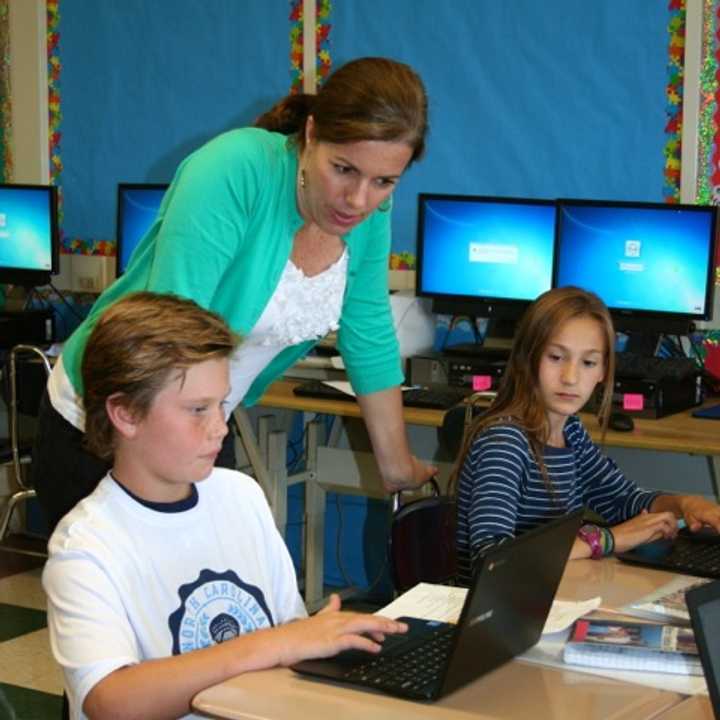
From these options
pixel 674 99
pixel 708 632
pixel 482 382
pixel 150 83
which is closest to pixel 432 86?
pixel 674 99

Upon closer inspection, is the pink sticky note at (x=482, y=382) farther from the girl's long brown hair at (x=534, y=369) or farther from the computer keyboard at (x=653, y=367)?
the girl's long brown hair at (x=534, y=369)

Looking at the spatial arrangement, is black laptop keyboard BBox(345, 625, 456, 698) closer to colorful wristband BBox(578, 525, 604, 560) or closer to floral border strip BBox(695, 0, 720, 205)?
colorful wristband BBox(578, 525, 604, 560)

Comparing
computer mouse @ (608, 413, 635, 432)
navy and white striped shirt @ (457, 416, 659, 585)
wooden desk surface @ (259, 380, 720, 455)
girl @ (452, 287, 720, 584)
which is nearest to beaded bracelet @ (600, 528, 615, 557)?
girl @ (452, 287, 720, 584)

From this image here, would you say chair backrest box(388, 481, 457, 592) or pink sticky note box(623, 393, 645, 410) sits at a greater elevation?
pink sticky note box(623, 393, 645, 410)

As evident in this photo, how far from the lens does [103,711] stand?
1588mm

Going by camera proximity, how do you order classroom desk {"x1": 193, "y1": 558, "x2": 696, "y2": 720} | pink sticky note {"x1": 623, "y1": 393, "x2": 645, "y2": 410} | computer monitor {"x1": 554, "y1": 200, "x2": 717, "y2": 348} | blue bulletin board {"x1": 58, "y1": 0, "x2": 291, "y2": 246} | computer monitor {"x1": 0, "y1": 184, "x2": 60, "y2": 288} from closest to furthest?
classroom desk {"x1": 193, "y1": 558, "x2": 696, "y2": 720} → pink sticky note {"x1": 623, "y1": 393, "x2": 645, "y2": 410} → computer monitor {"x1": 554, "y1": 200, "x2": 717, "y2": 348} → blue bulletin board {"x1": 58, "y1": 0, "x2": 291, "y2": 246} → computer monitor {"x1": 0, "y1": 184, "x2": 60, "y2": 288}

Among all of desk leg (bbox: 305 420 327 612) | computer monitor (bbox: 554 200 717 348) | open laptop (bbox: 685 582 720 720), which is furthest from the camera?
desk leg (bbox: 305 420 327 612)

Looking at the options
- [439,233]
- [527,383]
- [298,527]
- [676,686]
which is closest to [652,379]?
[439,233]

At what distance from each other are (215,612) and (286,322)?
1.88 feet

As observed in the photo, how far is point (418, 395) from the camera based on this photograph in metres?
3.89

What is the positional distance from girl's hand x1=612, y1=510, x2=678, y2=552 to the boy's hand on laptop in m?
0.68

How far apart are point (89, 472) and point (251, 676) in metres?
0.58

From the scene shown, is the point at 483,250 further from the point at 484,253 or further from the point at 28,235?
the point at 28,235

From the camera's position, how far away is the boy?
5.28 feet
